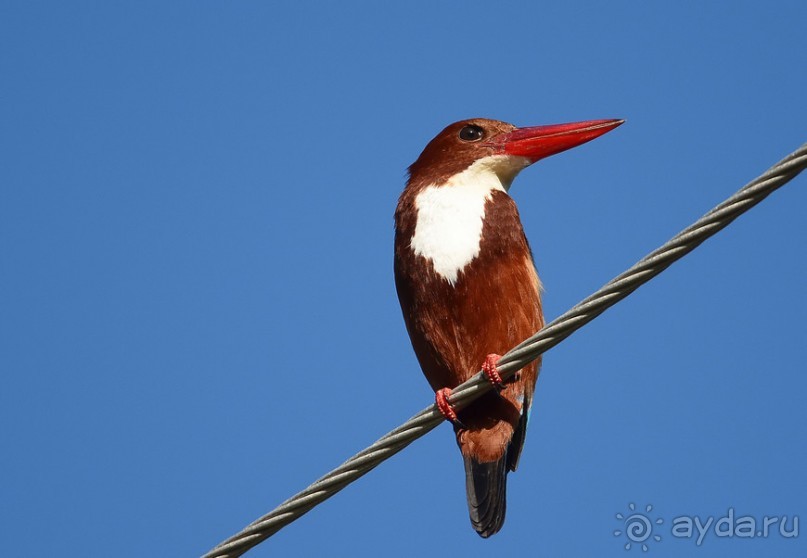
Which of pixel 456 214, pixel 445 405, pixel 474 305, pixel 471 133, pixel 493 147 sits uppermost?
pixel 471 133

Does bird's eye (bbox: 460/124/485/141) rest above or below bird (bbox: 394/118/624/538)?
above

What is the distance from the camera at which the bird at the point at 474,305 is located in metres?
4.31

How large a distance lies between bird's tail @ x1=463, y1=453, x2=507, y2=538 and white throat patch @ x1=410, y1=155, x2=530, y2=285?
807 millimetres

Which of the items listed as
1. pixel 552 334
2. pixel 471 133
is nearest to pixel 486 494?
pixel 552 334

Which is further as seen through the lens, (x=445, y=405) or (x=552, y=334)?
(x=445, y=405)

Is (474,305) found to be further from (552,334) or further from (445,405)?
(552,334)

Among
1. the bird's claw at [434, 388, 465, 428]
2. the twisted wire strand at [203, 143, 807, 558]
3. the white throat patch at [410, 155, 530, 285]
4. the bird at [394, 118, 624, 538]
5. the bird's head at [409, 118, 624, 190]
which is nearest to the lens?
the twisted wire strand at [203, 143, 807, 558]

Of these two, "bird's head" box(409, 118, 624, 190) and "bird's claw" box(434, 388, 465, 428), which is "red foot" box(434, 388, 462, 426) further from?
"bird's head" box(409, 118, 624, 190)

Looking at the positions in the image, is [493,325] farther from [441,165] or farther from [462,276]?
[441,165]

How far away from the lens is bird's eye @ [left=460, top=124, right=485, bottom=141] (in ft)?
17.0

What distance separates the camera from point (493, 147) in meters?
5.11

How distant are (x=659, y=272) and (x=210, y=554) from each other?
5.26ft

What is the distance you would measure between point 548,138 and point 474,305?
4.32 ft

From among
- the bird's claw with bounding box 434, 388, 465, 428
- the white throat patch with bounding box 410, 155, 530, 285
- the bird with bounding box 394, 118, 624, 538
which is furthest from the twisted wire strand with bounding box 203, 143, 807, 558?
the white throat patch with bounding box 410, 155, 530, 285
